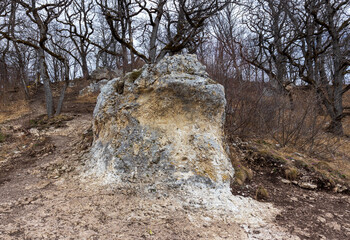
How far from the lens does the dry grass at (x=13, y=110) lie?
8891 millimetres

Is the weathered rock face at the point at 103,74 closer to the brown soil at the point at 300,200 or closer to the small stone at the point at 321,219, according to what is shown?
the brown soil at the point at 300,200

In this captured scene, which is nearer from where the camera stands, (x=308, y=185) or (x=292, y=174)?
(x=308, y=185)

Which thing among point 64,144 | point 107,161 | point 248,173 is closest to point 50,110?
point 64,144

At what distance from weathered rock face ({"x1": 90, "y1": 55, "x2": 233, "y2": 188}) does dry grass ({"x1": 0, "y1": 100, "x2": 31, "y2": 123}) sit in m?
7.71

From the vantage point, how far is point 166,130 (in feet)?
11.3

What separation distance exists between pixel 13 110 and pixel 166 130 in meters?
10.6

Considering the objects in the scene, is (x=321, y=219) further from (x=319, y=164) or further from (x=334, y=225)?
(x=319, y=164)

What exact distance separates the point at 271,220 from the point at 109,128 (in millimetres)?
3083

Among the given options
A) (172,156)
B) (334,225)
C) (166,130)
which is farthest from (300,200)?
(166,130)

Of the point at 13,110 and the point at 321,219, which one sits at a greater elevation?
the point at 13,110

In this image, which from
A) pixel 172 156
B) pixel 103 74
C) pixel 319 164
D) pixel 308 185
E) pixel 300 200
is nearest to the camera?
pixel 300 200

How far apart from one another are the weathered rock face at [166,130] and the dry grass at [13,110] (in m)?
7.71

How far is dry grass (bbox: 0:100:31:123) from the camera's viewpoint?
8891 mm

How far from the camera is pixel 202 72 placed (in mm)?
3887
